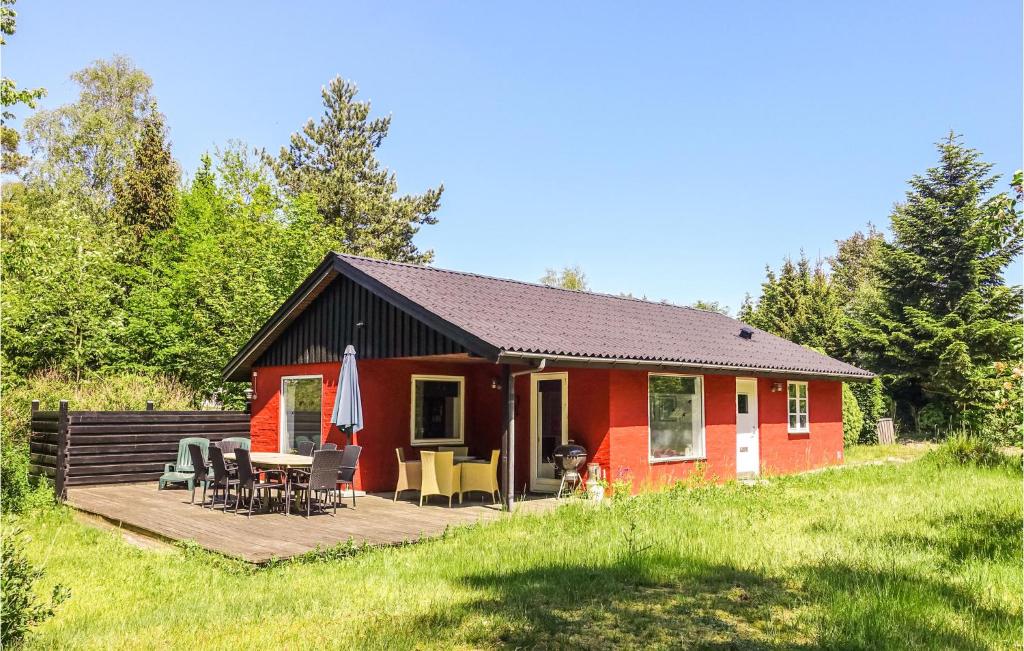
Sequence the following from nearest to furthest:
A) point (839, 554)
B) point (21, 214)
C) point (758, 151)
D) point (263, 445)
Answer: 1. point (839, 554)
2. point (263, 445)
3. point (758, 151)
4. point (21, 214)

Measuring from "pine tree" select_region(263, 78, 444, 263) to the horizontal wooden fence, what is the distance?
64.6 ft

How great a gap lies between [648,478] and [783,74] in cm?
821

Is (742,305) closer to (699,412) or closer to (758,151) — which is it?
(758,151)

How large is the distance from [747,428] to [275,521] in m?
10.4

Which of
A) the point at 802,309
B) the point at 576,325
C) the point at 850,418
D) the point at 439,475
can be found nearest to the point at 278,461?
the point at 439,475

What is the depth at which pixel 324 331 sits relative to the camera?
1451 cm

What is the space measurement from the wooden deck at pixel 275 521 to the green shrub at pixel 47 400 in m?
0.93

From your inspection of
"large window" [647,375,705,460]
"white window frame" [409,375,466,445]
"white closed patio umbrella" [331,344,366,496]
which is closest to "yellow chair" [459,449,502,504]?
"white closed patio umbrella" [331,344,366,496]

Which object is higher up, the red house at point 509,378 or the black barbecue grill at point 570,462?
the red house at point 509,378

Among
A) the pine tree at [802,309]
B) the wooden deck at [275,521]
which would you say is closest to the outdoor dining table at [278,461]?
the wooden deck at [275,521]

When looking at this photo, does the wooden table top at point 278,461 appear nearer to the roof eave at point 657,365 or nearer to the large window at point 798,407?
the roof eave at point 657,365

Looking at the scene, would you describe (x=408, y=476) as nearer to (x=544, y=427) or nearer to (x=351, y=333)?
(x=544, y=427)

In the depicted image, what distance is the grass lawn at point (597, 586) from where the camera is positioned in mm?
5207

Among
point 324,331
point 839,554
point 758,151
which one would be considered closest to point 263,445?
point 324,331
